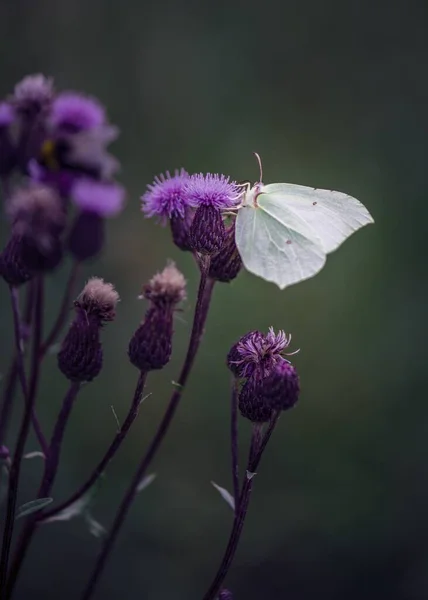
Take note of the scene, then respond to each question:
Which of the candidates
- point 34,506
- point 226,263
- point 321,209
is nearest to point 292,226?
point 321,209

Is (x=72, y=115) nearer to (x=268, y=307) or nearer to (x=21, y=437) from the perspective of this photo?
(x=21, y=437)

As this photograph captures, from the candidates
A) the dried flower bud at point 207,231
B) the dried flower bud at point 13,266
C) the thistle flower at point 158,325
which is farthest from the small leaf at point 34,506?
the dried flower bud at point 207,231

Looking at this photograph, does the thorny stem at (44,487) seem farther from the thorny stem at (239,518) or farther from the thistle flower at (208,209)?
the thistle flower at (208,209)

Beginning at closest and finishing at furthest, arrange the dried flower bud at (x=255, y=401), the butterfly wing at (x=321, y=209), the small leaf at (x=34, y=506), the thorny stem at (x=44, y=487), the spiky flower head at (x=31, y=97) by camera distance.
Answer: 1. the small leaf at (x=34, y=506)
2. the thorny stem at (x=44, y=487)
3. the dried flower bud at (x=255, y=401)
4. the spiky flower head at (x=31, y=97)
5. the butterfly wing at (x=321, y=209)

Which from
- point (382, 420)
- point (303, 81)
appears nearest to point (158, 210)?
point (382, 420)

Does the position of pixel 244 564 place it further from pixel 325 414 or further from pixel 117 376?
pixel 117 376

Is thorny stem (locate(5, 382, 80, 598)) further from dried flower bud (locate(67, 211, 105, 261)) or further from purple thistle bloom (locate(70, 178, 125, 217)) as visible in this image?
purple thistle bloom (locate(70, 178, 125, 217))
